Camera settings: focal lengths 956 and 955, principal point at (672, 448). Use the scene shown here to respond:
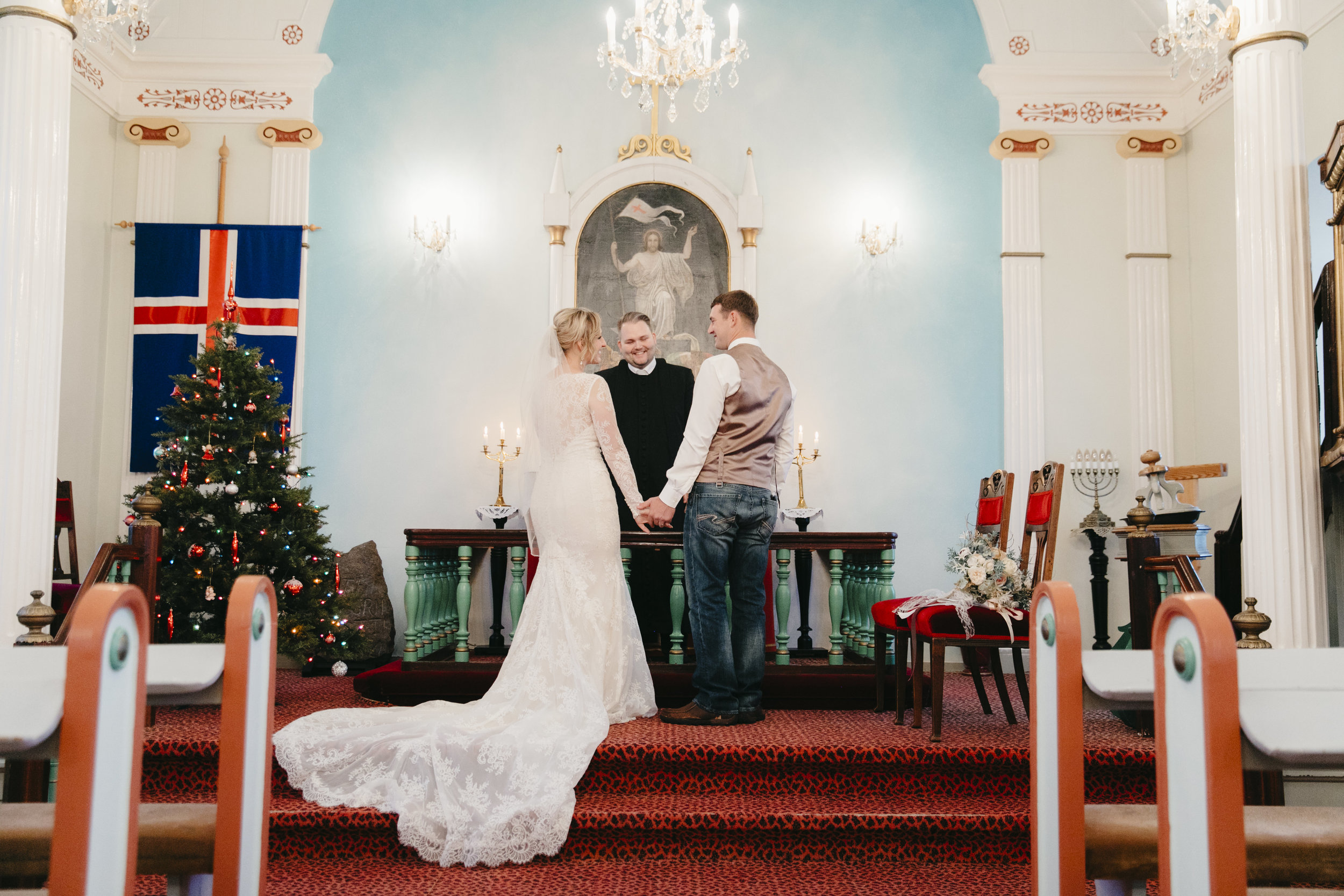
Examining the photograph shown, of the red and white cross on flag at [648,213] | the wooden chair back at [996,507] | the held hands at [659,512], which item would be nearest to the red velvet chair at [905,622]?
the wooden chair back at [996,507]

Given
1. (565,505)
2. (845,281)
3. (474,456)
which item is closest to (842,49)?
(845,281)

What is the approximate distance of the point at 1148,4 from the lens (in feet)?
22.5

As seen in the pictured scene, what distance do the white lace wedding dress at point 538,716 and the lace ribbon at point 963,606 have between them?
46.2 inches

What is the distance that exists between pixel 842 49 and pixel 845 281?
173 cm

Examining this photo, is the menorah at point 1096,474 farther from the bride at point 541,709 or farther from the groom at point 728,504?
the bride at point 541,709

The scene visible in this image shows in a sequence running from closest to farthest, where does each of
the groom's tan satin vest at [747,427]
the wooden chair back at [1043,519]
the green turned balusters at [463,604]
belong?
1. the groom's tan satin vest at [747,427]
2. the wooden chair back at [1043,519]
3. the green turned balusters at [463,604]

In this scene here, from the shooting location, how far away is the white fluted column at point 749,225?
683cm

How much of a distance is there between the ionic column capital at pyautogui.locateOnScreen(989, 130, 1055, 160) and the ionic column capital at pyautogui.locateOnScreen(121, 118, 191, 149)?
578 centimetres

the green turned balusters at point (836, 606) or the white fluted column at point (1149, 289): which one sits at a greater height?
the white fluted column at point (1149, 289)

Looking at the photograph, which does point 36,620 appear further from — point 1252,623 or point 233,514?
point 1252,623

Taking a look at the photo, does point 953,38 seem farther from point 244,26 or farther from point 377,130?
point 244,26

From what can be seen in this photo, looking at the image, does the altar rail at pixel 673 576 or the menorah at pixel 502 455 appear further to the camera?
the menorah at pixel 502 455

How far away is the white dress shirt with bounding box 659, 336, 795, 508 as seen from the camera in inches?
153

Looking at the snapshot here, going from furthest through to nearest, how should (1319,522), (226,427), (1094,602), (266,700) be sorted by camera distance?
(1094,602), (226,427), (1319,522), (266,700)
